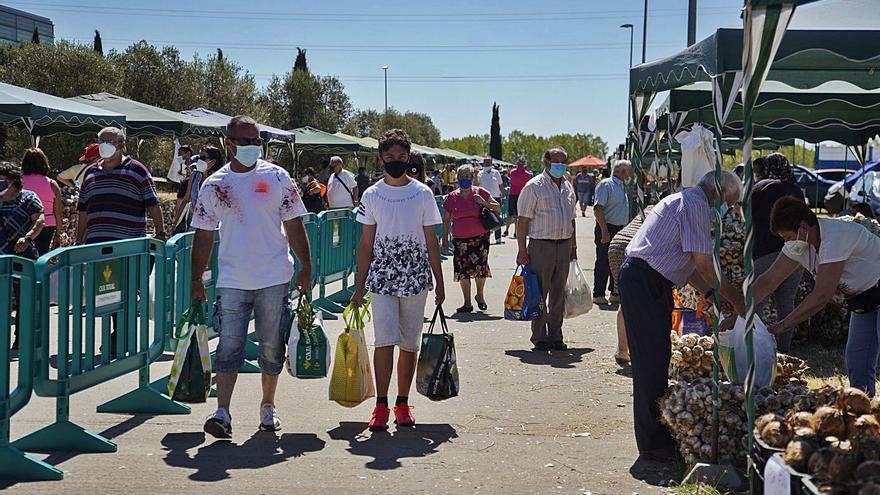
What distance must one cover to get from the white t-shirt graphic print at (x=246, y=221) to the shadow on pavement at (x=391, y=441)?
117 centimetres

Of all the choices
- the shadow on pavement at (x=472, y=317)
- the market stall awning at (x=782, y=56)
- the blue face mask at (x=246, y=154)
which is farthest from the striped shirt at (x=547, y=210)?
the blue face mask at (x=246, y=154)

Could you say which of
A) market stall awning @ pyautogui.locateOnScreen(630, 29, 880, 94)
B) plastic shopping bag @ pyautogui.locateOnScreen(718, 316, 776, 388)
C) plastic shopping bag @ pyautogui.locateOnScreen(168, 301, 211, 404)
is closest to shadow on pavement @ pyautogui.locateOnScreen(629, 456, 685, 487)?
plastic shopping bag @ pyautogui.locateOnScreen(718, 316, 776, 388)

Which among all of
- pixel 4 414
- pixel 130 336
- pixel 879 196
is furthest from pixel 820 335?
pixel 879 196

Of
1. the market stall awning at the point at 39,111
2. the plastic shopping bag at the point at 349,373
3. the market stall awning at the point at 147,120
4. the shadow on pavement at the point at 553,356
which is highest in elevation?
the market stall awning at the point at 147,120

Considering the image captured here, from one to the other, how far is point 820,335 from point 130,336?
22.8 feet

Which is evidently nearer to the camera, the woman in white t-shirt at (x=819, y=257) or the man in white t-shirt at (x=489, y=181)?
the woman in white t-shirt at (x=819, y=257)

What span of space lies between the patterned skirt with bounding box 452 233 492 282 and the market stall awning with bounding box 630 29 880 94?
514 cm

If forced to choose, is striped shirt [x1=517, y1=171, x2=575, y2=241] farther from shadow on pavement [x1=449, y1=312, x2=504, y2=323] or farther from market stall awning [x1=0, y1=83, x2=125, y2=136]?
market stall awning [x1=0, y1=83, x2=125, y2=136]

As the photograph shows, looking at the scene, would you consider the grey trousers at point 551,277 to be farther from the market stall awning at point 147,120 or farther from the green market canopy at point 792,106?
the market stall awning at point 147,120

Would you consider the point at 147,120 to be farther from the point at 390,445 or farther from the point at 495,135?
the point at 495,135

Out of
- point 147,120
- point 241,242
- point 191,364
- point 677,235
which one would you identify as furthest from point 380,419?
point 147,120

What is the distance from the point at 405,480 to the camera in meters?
5.93

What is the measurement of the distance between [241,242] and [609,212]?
826cm

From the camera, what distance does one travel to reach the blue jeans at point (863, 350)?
22.6 ft
